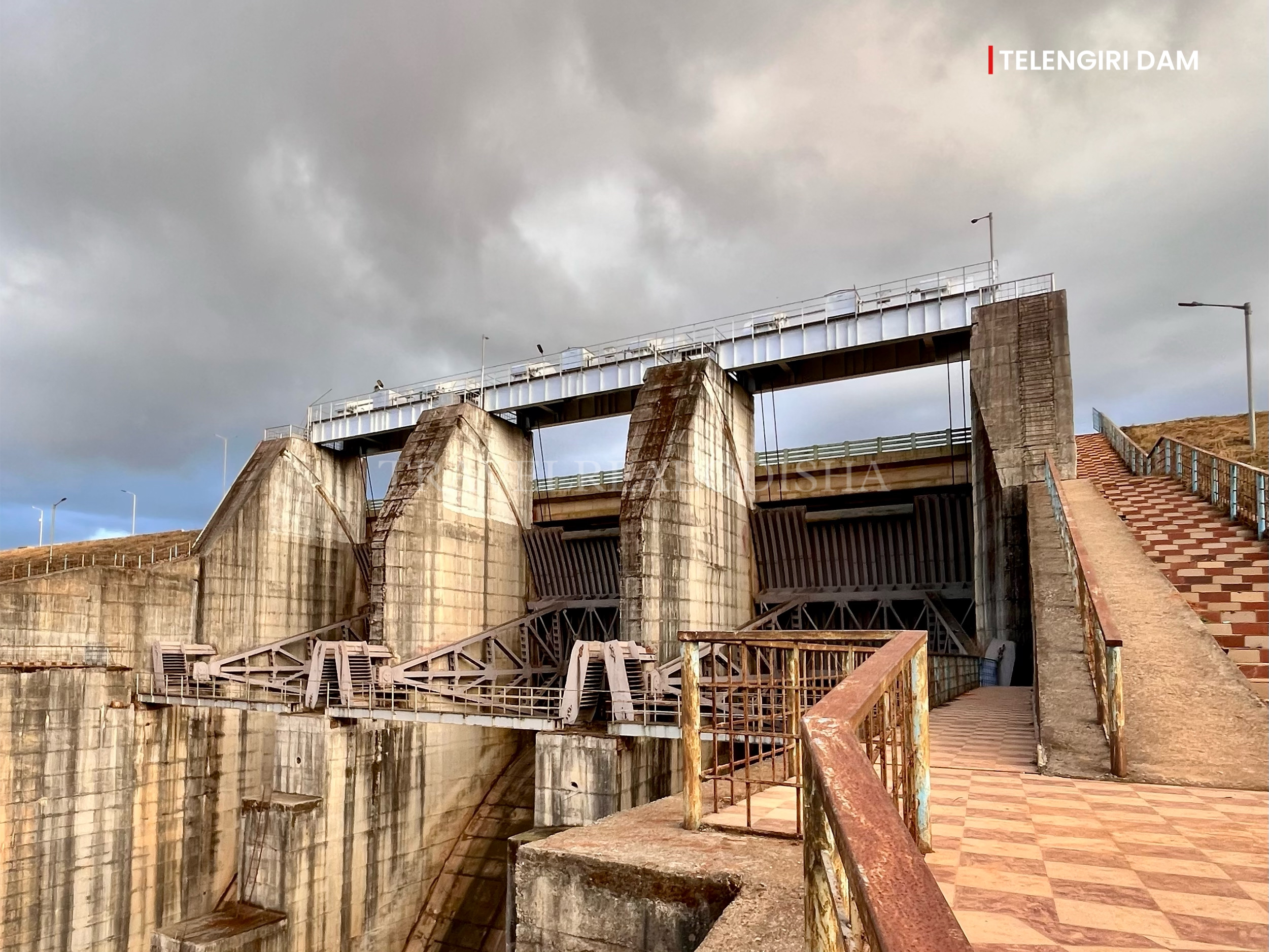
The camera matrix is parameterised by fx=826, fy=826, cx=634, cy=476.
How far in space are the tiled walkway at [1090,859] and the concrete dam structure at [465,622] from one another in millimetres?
6933

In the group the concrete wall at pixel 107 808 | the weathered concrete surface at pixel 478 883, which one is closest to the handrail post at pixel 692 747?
the weathered concrete surface at pixel 478 883

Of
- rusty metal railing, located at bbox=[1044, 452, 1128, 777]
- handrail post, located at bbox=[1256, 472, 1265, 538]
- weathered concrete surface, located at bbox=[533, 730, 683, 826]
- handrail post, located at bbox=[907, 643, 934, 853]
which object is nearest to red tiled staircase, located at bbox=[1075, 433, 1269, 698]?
handrail post, located at bbox=[1256, 472, 1265, 538]

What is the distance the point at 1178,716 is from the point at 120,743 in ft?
59.5

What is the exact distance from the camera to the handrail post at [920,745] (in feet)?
11.4

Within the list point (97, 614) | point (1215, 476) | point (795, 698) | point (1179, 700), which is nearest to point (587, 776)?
point (1179, 700)

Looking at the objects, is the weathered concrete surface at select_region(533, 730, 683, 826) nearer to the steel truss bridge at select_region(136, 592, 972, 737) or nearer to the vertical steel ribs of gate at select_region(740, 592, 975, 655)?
the steel truss bridge at select_region(136, 592, 972, 737)

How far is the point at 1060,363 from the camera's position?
14.7 metres

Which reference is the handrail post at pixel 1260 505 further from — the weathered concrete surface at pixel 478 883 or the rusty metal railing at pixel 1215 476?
the weathered concrete surface at pixel 478 883

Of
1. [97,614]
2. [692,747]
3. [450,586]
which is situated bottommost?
[97,614]

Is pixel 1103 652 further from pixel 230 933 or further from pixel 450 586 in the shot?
pixel 450 586

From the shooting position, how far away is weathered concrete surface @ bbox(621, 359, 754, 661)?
48.7ft

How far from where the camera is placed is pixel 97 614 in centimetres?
1700

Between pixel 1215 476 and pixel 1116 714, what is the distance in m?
8.09

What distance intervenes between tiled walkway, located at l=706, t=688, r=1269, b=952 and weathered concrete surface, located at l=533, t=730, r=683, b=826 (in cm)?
638
